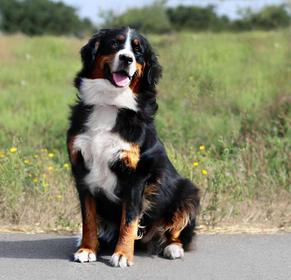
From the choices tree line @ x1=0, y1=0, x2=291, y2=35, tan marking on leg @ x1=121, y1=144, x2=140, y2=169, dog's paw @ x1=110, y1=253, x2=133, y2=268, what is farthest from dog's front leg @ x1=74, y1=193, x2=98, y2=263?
tree line @ x1=0, y1=0, x2=291, y2=35

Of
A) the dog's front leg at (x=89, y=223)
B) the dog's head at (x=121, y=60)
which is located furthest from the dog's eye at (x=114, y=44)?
the dog's front leg at (x=89, y=223)

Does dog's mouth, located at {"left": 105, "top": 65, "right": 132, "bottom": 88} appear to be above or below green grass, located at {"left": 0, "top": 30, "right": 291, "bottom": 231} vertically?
above

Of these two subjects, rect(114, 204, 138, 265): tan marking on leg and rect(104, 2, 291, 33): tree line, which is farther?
rect(104, 2, 291, 33): tree line

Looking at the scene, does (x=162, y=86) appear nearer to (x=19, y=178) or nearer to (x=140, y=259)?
(x=19, y=178)

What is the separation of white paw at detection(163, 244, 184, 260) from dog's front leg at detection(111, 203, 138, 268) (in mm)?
332

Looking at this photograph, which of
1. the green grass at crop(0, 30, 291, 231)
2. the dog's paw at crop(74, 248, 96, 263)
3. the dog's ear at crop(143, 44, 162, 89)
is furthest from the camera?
the green grass at crop(0, 30, 291, 231)

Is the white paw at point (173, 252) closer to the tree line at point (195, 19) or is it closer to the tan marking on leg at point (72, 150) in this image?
the tan marking on leg at point (72, 150)

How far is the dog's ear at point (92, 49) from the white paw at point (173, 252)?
1.53 m

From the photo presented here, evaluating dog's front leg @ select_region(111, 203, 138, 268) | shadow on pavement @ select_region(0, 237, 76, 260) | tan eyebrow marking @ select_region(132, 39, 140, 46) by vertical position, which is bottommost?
shadow on pavement @ select_region(0, 237, 76, 260)

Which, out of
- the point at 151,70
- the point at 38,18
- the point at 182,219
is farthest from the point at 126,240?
the point at 38,18

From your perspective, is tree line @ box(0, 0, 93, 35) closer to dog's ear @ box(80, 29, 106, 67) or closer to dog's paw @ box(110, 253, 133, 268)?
dog's ear @ box(80, 29, 106, 67)

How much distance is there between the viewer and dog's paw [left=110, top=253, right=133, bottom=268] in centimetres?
523

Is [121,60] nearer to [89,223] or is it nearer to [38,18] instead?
[89,223]

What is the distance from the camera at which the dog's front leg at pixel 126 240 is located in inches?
207
